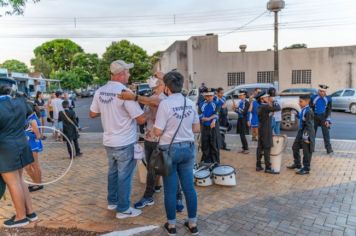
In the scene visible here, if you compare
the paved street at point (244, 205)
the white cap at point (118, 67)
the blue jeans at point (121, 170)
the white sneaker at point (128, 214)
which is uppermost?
the white cap at point (118, 67)

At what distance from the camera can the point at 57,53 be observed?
7675 centimetres

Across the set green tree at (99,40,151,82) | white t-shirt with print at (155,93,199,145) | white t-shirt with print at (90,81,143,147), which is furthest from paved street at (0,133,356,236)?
green tree at (99,40,151,82)

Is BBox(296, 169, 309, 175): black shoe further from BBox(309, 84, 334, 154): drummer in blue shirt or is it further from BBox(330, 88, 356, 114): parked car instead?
BBox(330, 88, 356, 114): parked car

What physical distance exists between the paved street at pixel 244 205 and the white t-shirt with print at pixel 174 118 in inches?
47.0

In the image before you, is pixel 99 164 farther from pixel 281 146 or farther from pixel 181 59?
pixel 181 59

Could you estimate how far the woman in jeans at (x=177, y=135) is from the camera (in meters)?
3.55

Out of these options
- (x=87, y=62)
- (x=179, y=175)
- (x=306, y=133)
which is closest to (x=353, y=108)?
(x=306, y=133)

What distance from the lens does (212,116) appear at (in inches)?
272

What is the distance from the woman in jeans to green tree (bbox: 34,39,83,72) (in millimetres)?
76795

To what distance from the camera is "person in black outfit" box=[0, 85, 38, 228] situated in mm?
3850

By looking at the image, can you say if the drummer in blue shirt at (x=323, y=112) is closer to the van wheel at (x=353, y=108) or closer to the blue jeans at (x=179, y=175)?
the blue jeans at (x=179, y=175)

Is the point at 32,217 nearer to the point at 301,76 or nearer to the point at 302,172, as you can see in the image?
the point at 302,172

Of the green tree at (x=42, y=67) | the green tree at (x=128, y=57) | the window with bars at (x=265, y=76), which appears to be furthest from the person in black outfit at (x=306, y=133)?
the green tree at (x=42, y=67)

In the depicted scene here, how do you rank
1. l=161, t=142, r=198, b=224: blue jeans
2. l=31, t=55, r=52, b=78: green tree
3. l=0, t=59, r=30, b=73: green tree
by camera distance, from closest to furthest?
l=161, t=142, r=198, b=224: blue jeans
l=31, t=55, r=52, b=78: green tree
l=0, t=59, r=30, b=73: green tree
